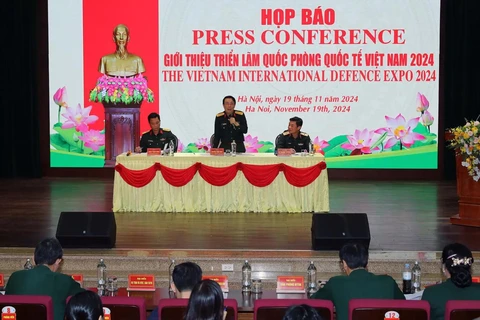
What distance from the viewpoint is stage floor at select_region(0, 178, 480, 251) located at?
6750mm

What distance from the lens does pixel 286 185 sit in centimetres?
841

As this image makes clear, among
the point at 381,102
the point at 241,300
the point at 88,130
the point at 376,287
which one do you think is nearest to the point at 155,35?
the point at 88,130

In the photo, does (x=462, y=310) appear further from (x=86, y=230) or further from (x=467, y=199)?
(x=467, y=199)

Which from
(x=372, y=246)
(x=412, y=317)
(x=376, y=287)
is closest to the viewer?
(x=412, y=317)

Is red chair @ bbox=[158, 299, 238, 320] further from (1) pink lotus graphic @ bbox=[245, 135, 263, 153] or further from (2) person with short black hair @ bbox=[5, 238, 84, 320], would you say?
(1) pink lotus graphic @ bbox=[245, 135, 263, 153]

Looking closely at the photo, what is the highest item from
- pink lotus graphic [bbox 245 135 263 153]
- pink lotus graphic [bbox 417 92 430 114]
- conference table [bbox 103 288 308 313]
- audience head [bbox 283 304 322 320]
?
pink lotus graphic [bbox 417 92 430 114]

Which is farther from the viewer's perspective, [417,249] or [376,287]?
[417,249]

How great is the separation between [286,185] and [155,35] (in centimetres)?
396

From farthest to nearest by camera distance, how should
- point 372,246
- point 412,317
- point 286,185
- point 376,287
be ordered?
point 286,185, point 372,246, point 376,287, point 412,317

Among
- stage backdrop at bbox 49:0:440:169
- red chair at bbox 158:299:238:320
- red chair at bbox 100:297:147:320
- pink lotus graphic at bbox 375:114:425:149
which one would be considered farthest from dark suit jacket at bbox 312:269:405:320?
pink lotus graphic at bbox 375:114:425:149

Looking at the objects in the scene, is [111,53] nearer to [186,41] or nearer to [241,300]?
[186,41]

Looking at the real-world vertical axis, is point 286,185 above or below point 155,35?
below

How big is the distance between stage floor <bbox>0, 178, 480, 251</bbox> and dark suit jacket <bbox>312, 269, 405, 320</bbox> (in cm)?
244

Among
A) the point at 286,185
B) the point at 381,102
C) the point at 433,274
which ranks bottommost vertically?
the point at 433,274
